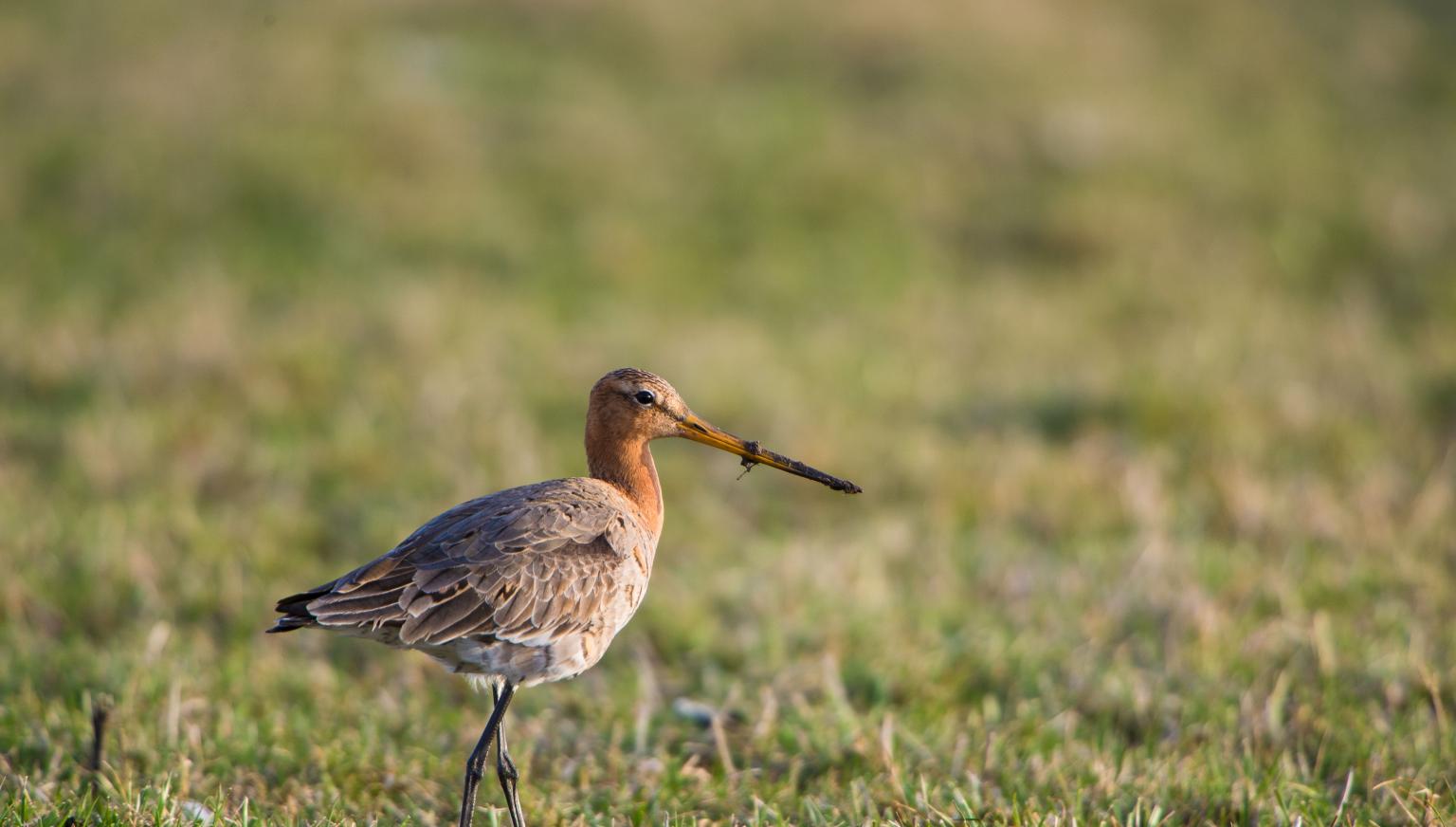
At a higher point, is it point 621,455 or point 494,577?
point 621,455

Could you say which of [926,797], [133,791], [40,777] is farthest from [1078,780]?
[40,777]

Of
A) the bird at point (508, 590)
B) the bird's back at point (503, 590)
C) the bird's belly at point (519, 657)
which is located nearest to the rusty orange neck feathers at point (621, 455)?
the bird at point (508, 590)

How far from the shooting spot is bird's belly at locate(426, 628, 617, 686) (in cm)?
441

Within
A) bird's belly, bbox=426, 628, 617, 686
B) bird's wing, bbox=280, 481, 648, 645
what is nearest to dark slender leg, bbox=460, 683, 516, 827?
bird's belly, bbox=426, 628, 617, 686

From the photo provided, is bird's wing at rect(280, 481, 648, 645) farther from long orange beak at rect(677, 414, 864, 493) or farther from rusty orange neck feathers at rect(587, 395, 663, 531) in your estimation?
long orange beak at rect(677, 414, 864, 493)

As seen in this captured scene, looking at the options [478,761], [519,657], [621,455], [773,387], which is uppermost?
[621,455]

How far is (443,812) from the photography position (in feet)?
15.6

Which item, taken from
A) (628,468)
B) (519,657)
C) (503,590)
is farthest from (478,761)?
(628,468)

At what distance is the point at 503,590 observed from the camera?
173 inches

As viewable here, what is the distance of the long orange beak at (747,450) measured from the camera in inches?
184

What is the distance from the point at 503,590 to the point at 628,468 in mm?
817

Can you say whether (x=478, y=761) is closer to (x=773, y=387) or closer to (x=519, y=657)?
(x=519, y=657)

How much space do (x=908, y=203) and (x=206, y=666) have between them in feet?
29.2

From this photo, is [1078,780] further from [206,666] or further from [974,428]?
[974,428]
